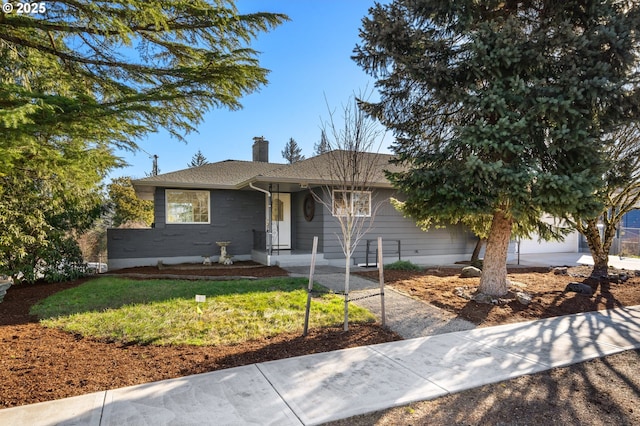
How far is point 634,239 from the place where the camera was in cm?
1622

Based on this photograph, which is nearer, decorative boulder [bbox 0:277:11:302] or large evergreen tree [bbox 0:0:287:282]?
large evergreen tree [bbox 0:0:287:282]

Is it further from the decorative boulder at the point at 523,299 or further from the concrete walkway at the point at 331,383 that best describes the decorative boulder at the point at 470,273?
the concrete walkway at the point at 331,383

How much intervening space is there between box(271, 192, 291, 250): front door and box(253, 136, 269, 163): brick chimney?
4.36 metres

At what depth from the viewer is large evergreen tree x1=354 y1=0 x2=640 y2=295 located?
5.15 metres

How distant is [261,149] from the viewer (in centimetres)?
1625

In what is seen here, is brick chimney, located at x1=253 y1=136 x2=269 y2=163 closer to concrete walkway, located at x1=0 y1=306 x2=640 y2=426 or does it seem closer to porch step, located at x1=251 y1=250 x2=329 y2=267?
porch step, located at x1=251 y1=250 x2=329 y2=267

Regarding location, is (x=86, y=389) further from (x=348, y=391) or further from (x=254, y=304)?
(x=254, y=304)

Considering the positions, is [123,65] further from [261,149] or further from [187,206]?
[261,149]

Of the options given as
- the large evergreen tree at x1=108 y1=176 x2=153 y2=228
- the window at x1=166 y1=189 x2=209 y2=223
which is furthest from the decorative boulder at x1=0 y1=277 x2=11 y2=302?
the large evergreen tree at x1=108 y1=176 x2=153 y2=228

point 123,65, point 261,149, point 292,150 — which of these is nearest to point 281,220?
point 261,149

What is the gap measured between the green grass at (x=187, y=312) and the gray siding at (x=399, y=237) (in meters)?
3.67

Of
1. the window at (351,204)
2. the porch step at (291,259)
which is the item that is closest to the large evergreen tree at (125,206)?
the porch step at (291,259)

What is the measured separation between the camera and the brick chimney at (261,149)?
53.2 ft

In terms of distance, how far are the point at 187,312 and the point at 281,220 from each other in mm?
7195
